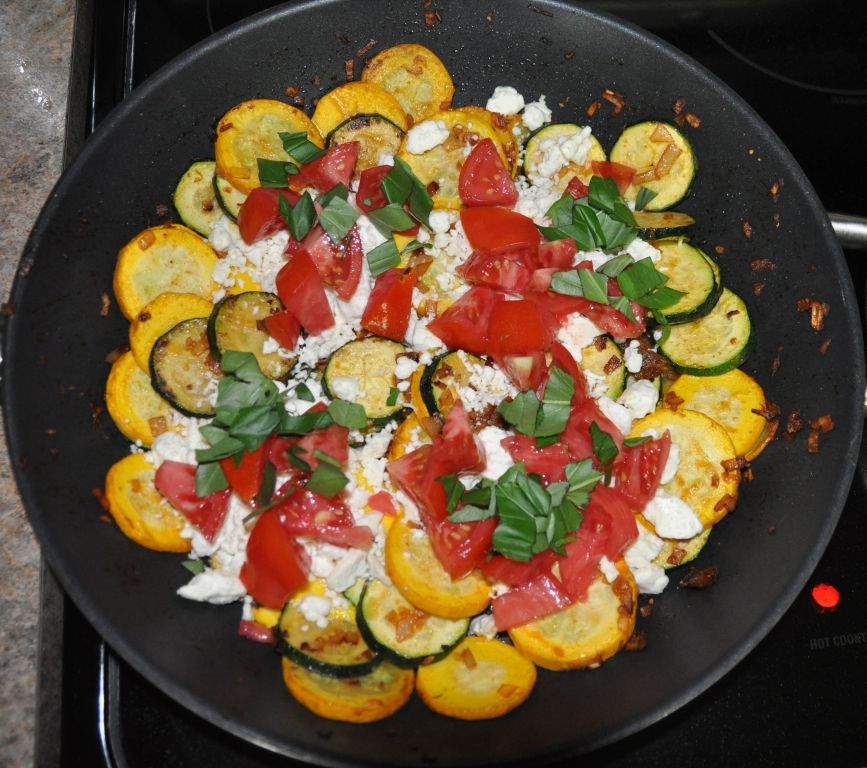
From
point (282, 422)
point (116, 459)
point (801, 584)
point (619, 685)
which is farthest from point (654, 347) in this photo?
point (116, 459)

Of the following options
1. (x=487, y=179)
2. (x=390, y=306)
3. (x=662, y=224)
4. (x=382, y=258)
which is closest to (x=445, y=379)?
(x=390, y=306)

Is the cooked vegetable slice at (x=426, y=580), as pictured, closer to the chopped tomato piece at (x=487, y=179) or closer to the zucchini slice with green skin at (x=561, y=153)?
the chopped tomato piece at (x=487, y=179)

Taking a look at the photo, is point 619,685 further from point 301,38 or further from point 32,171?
point 32,171

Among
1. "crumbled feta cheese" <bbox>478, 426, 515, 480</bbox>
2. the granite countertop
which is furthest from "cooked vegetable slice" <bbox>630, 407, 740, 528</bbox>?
the granite countertop

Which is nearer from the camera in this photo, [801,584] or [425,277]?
[801,584]

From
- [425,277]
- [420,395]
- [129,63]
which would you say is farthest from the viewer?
[129,63]
